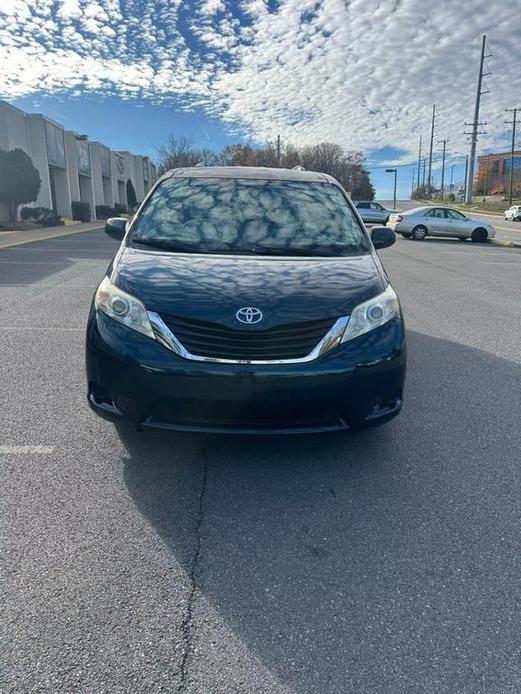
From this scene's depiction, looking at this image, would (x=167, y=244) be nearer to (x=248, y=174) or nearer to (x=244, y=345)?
(x=244, y=345)

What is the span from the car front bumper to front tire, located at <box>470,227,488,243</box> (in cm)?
2206

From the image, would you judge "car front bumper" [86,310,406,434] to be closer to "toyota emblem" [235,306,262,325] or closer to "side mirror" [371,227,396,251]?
"toyota emblem" [235,306,262,325]

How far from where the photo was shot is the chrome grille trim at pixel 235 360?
2.75 meters

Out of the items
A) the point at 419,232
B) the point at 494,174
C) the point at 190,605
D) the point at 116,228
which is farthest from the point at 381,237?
the point at 494,174

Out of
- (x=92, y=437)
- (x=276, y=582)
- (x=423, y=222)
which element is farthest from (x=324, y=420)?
(x=423, y=222)

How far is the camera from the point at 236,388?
270 centimetres

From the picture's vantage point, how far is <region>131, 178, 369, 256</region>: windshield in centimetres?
369

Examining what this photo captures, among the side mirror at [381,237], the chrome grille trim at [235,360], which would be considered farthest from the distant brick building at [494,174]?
the chrome grille trim at [235,360]

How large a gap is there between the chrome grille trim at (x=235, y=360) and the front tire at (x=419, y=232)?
2211 cm

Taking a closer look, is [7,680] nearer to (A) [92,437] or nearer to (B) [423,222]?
(A) [92,437]

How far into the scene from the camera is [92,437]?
344cm

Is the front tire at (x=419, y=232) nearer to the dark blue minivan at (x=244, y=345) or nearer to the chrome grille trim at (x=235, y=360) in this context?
the dark blue minivan at (x=244, y=345)

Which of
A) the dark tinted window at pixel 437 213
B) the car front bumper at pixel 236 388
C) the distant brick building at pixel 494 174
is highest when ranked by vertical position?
the distant brick building at pixel 494 174

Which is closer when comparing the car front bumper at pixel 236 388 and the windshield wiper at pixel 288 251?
the car front bumper at pixel 236 388
